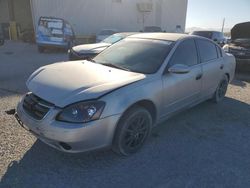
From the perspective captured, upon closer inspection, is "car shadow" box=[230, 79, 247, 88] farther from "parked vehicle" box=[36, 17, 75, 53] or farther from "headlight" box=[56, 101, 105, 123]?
"parked vehicle" box=[36, 17, 75, 53]

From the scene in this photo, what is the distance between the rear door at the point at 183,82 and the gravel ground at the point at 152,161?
0.49 meters

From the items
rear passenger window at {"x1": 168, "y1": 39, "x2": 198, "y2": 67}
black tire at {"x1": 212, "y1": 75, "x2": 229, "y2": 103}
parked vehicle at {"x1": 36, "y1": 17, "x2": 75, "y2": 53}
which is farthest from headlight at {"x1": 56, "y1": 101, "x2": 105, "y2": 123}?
parked vehicle at {"x1": 36, "y1": 17, "x2": 75, "y2": 53}

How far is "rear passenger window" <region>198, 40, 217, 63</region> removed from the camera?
200 inches

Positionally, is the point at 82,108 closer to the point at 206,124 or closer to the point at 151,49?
the point at 151,49

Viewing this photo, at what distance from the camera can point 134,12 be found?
24.6 meters

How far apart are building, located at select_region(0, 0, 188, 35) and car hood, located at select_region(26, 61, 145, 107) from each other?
51.2ft

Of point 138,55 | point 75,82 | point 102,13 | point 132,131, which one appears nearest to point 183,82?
point 138,55

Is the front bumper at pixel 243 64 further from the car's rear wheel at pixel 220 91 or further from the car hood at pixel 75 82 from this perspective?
the car hood at pixel 75 82

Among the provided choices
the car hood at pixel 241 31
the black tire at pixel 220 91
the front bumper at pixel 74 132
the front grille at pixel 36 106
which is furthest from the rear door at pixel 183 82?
the car hood at pixel 241 31

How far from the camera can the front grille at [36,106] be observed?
327cm

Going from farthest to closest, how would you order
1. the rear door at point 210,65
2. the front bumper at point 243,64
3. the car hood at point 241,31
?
the car hood at point 241,31 → the front bumper at point 243,64 → the rear door at point 210,65

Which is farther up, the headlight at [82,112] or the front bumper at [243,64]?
the headlight at [82,112]

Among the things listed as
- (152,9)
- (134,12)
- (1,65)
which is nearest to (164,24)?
(152,9)

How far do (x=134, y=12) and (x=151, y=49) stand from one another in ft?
69.6
